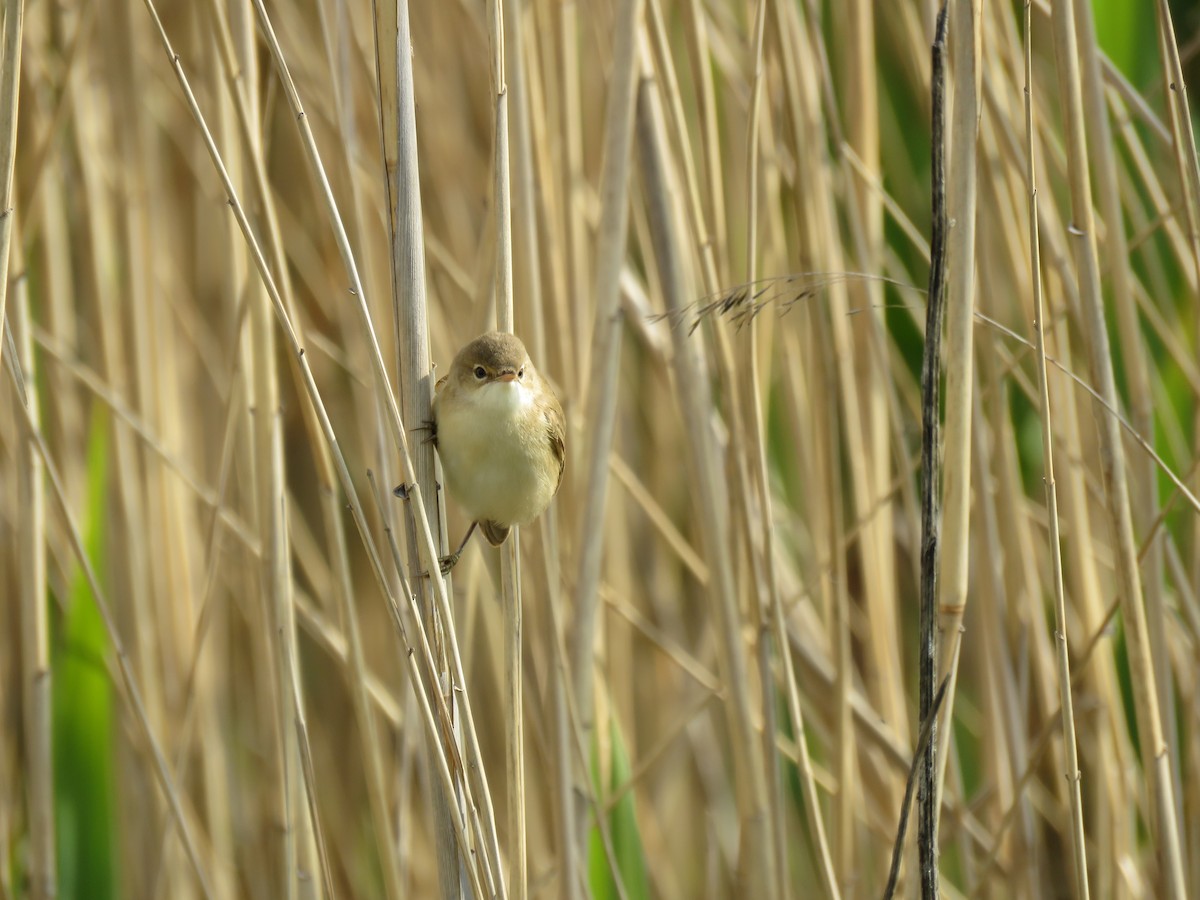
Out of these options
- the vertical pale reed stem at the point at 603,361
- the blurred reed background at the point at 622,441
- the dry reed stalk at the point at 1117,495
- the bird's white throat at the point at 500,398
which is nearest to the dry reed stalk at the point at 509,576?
the blurred reed background at the point at 622,441

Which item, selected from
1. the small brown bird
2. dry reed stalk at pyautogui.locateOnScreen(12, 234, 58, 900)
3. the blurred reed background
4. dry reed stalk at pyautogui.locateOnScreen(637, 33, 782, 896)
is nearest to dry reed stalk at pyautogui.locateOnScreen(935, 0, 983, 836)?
the blurred reed background

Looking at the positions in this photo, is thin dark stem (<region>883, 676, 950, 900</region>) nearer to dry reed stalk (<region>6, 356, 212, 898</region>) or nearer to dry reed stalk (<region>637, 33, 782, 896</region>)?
dry reed stalk (<region>637, 33, 782, 896</region>)

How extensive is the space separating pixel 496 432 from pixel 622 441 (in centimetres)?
156

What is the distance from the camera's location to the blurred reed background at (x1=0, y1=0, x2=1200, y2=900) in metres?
1.83

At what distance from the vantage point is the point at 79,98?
8.39 ft

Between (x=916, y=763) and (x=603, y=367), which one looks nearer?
(x=916, y=763)

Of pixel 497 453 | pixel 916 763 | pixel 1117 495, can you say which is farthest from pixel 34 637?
pixel 1117 495

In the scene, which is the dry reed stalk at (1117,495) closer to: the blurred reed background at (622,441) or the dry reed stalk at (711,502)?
the blurred reed background at (622,441)

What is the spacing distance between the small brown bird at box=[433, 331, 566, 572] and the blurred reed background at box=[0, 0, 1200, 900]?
0.27ft

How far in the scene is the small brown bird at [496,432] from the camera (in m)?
1.73

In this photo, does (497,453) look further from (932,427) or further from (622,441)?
(622,441)

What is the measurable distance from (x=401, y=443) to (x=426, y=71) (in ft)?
6.33

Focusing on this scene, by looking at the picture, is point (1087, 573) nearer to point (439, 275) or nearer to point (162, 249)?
point (439, 275)

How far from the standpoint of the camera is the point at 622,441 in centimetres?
336
